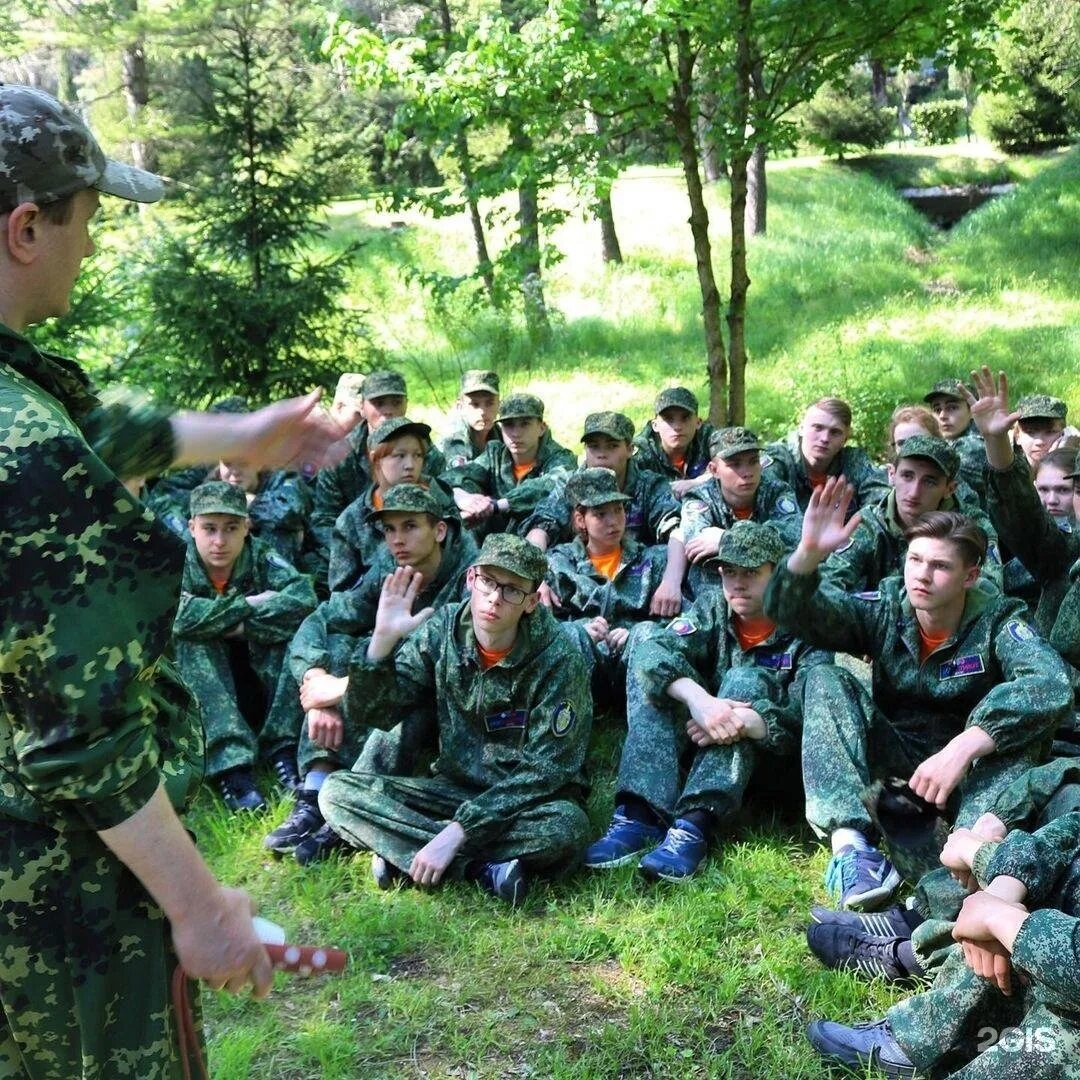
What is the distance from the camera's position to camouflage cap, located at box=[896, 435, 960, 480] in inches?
201

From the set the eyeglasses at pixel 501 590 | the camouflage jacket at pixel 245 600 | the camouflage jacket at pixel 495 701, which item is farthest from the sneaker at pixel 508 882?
the camouflage jacket at pixel 245 600

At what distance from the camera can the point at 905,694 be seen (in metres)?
4.19

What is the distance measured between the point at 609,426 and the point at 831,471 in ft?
4.00

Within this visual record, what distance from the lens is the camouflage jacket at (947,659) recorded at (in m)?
3.70

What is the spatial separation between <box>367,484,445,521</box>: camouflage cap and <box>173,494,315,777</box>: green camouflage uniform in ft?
2.21

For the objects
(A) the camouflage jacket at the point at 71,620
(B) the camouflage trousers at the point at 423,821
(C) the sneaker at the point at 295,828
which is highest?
(A) the camouflage jacket at the point at 71,620

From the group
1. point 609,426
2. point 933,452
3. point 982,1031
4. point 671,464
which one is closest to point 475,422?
point 671,464

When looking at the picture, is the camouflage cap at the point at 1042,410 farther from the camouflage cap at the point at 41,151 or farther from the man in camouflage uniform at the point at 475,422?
the camouflage cap at the point at 41,151

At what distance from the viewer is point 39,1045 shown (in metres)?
1.62

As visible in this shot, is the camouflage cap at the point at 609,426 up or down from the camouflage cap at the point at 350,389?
down

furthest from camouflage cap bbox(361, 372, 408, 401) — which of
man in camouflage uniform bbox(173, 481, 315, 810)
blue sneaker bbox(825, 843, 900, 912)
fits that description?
blue sneaker bbox(825, 843, 900, 912)

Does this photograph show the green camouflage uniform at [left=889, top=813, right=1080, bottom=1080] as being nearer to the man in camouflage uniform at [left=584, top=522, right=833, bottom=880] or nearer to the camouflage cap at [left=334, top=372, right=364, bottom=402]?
the man in camouflage uniform at [left=584, top=522, right=833, bottom=880]

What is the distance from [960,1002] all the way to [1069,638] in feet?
6.39

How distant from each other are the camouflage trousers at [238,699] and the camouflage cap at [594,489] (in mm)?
1588
